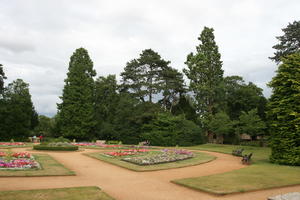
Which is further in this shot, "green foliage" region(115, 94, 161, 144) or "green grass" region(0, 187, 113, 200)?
"green foliage" region(115, 94, 161, 144)

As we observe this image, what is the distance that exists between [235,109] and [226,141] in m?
5.82

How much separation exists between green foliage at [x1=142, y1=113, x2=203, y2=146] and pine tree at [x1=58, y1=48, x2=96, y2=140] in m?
10.7

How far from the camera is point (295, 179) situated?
11.4m

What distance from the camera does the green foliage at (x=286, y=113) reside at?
16.4 meters

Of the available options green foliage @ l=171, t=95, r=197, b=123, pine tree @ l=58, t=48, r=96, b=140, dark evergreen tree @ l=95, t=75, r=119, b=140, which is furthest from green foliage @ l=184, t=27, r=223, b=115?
pine tree @ l=58, t=48, r=96, b=140

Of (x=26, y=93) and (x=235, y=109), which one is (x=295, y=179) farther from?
(x=26, y=93)

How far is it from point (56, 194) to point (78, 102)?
35.4 meters

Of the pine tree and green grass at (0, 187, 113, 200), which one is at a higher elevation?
the pine tree

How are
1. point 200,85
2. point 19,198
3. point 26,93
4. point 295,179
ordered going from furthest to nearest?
point 26,93 < point 200,85 < point 295,179 < point 19,198

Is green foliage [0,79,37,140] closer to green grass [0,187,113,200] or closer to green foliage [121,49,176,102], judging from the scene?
green foliage [121,49,176,102]

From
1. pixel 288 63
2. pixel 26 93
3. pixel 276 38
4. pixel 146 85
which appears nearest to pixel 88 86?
pixel 146 85

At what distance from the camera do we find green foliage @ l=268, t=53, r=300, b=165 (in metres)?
16.4

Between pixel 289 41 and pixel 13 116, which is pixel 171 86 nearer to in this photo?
pixel 289 41

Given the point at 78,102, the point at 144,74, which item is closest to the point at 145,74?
the point at 144,74
